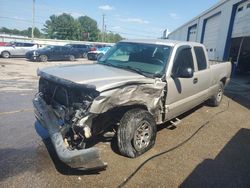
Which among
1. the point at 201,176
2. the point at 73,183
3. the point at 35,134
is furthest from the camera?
the point at 35,134

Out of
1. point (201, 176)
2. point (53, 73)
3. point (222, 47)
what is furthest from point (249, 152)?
point (222, 47)

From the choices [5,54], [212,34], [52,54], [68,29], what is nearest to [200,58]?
[212,34]

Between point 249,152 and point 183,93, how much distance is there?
167cm

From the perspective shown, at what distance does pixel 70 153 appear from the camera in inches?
125

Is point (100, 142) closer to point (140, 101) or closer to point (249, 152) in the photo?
point (140, 101)

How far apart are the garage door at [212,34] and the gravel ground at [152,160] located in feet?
54.0

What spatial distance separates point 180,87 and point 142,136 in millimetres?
1395

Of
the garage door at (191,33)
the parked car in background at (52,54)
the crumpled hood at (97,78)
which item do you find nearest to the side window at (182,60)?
the crumpled hood at (97,78)

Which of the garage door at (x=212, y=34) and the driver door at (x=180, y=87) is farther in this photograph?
the garage door at (x=212, y=34)

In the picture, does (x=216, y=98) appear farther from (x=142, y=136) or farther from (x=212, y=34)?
(x=212, y=34)

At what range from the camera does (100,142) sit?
468 centimetres

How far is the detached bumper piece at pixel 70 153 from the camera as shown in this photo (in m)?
3.16

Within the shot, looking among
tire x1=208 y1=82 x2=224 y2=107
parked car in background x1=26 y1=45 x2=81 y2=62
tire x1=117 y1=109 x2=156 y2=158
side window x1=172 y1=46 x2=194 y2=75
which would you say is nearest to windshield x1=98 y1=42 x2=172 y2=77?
side window x1=172 y1=46 x2=194 y2=75

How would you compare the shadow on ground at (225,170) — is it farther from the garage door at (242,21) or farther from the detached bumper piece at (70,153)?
the garage door at (242,21)
